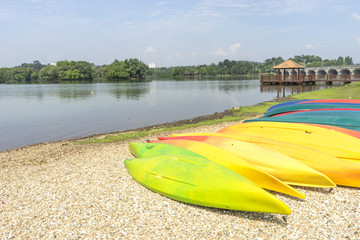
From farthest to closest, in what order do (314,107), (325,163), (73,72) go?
(73,72), (314,107), (325,163)

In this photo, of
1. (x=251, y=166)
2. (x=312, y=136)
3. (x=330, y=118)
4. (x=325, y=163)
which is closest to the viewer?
(x=251, y=166)

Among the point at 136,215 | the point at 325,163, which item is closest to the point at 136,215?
the point at 136,215

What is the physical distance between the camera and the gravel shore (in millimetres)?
3549

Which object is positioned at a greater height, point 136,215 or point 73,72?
point 73,72

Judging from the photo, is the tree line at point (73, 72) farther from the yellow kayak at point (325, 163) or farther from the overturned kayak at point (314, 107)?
the yellow kayak at point (325, 163)

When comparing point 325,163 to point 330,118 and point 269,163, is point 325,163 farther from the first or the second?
point 330,118

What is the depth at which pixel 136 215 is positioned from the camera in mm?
4047

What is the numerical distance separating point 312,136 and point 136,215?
4.83 metres

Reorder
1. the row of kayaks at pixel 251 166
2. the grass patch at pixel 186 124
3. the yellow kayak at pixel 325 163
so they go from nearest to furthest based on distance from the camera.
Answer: the row of kayaks at pixel 251 166
the yellow kayak at pixel 325 163
the grass patch at pixel 186 124

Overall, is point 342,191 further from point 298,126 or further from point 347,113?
point 347,113

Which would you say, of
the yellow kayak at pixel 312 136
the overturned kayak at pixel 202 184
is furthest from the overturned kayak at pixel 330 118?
the overturned kayak at pixel 202 184

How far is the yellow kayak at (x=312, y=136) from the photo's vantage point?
5320mm

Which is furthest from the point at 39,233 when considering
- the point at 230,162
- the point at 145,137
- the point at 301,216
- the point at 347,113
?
the point at 347,113

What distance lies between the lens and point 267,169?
5039 mm
